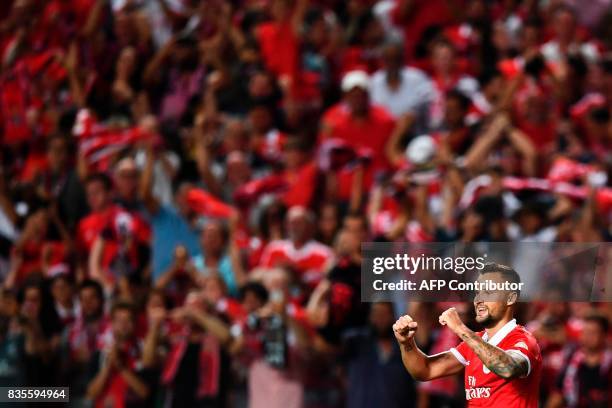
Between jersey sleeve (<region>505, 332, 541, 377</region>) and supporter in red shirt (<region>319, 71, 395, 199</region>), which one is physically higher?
supporter in red shirt (<region>319, 71, 395, 199</region>)

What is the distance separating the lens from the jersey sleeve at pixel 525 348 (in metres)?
6.31

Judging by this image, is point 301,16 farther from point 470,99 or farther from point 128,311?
point 128,311

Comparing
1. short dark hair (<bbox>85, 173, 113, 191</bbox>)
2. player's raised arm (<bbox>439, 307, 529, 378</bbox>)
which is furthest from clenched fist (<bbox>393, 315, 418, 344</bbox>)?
short dark hair (<bbox>85, 173, 113, 191</bbox>)

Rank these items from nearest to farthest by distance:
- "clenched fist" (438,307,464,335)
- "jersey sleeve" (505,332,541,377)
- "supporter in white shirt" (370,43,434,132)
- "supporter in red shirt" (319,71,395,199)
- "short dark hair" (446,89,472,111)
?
"clenched fist" (438,307,464,335) → "jersey sleeve" (505,332,541,377) → "short dark hair" (446,89,472,111) → "supporter in red shirt" (319,71,395,199) → "supporter in white shirt" (370,43,434,132)

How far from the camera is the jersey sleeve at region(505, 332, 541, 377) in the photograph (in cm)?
631

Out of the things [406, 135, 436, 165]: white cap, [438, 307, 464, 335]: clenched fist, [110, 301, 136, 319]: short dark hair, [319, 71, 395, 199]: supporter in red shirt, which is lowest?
[438, 307, 464, 335]: clenched fist

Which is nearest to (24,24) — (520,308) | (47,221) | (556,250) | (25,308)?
(47,221)

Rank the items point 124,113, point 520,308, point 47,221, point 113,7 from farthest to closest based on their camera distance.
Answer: point 113,7
point 124,113
point 47,221
point 520,308

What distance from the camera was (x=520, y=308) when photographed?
11.2 metres

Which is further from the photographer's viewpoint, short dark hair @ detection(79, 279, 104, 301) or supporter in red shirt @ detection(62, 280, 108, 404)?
short dark hair @ detection(79, 279, 104, 301)

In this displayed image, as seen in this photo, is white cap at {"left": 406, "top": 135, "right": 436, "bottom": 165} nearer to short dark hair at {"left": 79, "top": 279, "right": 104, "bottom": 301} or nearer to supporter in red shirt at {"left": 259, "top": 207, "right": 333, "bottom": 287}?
supporter in red shirt at {"left": 259, "top": 207, "right": 333, "bottom": 287}

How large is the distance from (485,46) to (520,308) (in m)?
4.57

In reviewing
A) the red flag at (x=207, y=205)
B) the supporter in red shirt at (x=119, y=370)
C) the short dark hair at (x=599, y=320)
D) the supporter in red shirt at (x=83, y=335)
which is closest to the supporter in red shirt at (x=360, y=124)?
the red flag at (x=207, y=205)

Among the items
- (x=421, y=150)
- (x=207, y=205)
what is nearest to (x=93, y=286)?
(x=207, y=205)
